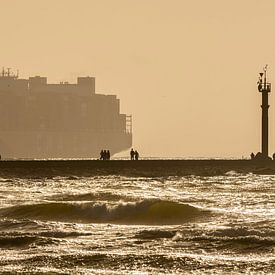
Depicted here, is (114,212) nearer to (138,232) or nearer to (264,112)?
(138,232)

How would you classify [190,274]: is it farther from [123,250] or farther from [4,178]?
[4,178]

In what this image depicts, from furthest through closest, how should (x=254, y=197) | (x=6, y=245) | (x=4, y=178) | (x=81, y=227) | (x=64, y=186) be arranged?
(x=4, y=178) < (x=64, y=186) < (x=254, y=197) < (x=81, y=227) < (x=6, y=245)

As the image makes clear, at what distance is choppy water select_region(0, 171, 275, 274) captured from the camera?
Answer: 829 inches

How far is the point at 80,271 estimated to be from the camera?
20.4 metres

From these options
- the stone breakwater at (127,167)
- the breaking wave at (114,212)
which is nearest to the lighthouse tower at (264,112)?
the stone breakwater at (127,167)

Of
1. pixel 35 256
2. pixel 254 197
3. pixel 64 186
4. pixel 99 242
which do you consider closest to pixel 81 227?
pixel 99 242

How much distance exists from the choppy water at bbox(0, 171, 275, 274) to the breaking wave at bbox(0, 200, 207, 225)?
3 cm

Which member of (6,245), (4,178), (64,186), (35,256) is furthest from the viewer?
(4,178)

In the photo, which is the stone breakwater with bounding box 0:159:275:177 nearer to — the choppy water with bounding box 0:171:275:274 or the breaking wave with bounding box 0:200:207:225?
the choppy water with bounding box 0:171:275:274

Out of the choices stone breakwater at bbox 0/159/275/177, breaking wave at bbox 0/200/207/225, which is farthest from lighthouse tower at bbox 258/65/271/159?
breaking wave at bbox 0/200/207/225

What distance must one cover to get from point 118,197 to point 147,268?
2342 centimetres

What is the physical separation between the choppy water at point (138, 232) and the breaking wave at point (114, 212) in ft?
0.10

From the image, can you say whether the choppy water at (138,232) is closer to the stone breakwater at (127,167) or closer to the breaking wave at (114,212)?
the breaking wave at (114,212)

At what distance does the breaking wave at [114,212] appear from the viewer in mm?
34688
